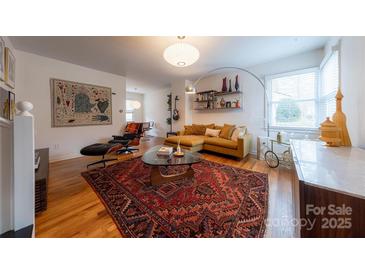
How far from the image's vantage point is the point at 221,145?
3725mm

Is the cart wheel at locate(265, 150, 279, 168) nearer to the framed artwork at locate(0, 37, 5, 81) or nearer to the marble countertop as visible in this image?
the marble countertop

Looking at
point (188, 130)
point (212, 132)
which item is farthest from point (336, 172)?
point (188, 130)

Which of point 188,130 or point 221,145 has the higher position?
point 188,130

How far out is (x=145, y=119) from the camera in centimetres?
852

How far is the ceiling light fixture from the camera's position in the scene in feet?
6.16

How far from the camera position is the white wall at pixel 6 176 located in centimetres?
101

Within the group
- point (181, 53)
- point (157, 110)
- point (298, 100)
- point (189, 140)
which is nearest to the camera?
point (181, 53)

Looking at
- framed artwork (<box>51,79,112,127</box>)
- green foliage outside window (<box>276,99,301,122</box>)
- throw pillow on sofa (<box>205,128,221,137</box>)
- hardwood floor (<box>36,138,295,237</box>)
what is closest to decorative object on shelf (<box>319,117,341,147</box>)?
hardwood floor (<box>36,138,295,237</box>)

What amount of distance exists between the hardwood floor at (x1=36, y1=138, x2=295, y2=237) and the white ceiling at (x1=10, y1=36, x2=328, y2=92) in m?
2.39

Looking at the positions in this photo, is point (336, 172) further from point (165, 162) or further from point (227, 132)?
point (227, 132)

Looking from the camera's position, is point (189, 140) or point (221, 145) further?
point (189, 140)

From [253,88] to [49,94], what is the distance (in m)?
5.05
